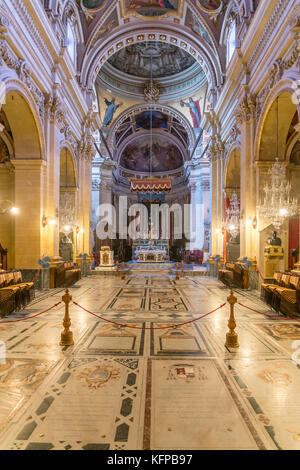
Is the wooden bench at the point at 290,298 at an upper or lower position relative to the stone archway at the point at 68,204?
lower

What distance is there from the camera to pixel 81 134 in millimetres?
14391

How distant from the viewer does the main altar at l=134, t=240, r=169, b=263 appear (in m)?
19.1

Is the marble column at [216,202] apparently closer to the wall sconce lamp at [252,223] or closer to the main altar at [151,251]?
the wall sconce lamp at [252,223]

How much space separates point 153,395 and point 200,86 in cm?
2087

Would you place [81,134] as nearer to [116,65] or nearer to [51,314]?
[116,65]

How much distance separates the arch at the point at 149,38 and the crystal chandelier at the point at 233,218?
594 centimetres

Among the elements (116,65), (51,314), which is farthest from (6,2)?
(116,65)

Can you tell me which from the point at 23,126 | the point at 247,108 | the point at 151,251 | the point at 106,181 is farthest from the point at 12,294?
the point at 106,181

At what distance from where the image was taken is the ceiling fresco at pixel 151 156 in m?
26.2

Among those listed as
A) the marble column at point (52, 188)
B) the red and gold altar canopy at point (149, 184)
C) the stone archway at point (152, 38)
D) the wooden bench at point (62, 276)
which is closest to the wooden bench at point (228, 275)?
the wooden bench at point (62, 276)

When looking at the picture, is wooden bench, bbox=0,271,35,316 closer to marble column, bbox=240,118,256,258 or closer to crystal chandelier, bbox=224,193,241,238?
marble column, bbox=240,118,256,258

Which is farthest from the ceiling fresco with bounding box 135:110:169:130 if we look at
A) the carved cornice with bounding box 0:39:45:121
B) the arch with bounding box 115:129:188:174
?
the carved cornice with bounding box 0:39:45:121

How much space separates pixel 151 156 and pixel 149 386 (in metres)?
24.8

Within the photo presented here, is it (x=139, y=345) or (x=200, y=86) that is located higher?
(x=200, y=86)
